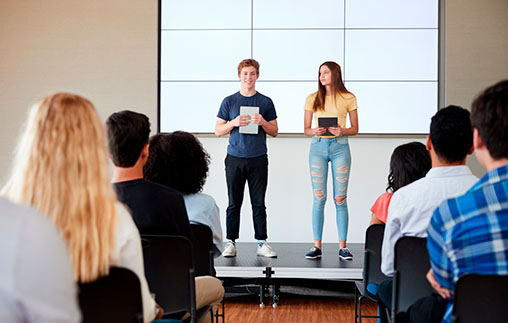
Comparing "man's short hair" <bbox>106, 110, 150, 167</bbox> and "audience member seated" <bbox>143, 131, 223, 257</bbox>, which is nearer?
"man's short hair" <bbox>106, 110, 150, 167</bbox>

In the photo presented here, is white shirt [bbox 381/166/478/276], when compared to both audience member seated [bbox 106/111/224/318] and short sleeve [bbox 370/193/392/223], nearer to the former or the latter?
short sleeve [bbox 370/193/392/223]

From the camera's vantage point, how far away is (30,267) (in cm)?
87

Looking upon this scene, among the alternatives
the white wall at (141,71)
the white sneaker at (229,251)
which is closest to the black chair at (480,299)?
the white sneaker at (229,251)

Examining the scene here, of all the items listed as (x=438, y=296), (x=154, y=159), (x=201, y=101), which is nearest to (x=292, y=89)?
(x=201, y=101)

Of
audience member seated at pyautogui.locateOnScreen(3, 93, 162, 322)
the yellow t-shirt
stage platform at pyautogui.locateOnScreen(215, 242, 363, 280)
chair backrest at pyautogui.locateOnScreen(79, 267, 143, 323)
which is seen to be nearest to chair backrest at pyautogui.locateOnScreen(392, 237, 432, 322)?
chair backrest at pyautogui.locateOnScreen(79, 267, 143, 323)

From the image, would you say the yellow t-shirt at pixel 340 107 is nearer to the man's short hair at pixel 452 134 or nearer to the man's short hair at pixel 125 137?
the man's short hair at pixel 452 134

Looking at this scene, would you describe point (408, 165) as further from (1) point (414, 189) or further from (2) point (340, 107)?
(2) point (340, 107)

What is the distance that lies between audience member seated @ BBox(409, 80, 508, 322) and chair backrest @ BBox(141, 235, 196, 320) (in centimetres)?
98

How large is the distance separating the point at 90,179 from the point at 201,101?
193 inches

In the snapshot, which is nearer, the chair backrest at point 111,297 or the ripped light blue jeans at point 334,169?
the chair backrest at point 111,297

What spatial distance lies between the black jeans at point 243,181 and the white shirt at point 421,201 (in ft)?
7.55

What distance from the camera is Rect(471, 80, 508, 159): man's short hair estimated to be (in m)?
1.47

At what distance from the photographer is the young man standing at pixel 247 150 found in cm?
458

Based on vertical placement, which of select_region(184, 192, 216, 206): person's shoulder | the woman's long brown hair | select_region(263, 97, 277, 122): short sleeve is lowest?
select_region(184, 192, 216, 206): person's shoulder
